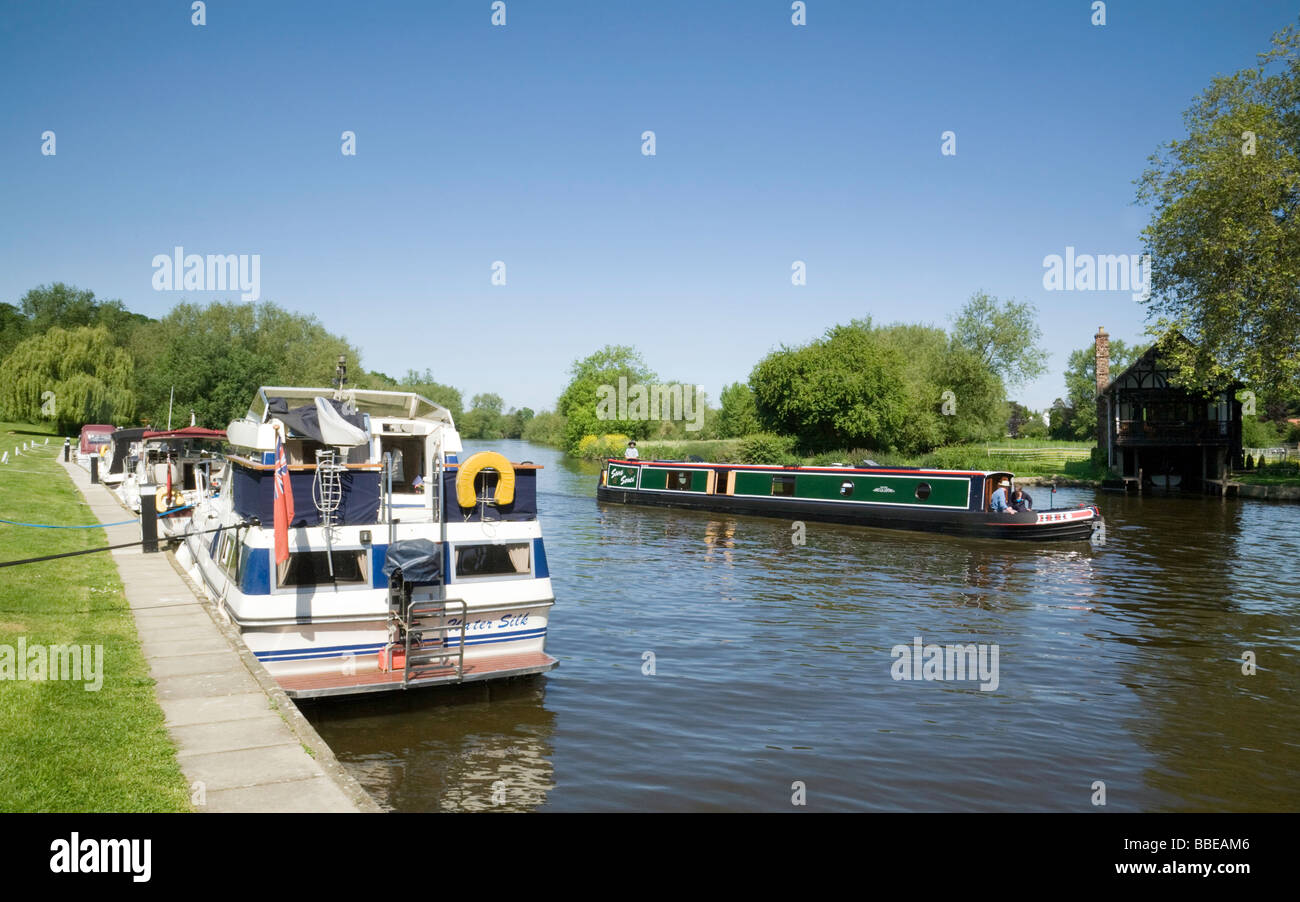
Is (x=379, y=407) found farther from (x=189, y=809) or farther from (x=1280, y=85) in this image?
(x=1280, y=85)

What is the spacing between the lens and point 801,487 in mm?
39906

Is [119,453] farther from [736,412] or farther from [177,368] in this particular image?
[736,412]

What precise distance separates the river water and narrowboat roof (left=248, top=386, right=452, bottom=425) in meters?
4.84

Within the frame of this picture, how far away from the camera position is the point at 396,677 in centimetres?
1193

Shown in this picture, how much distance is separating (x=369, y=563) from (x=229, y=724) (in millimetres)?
3548

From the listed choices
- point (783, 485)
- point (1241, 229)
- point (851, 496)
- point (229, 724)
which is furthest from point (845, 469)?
point (229, 724)

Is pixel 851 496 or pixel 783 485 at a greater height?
pixel 783 485

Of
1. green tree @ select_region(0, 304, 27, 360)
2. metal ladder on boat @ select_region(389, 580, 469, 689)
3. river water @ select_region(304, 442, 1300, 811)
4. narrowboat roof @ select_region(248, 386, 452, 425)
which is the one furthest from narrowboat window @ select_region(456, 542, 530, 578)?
green tree @ select_region(0, 304, 27, 360)

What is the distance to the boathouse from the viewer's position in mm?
53938

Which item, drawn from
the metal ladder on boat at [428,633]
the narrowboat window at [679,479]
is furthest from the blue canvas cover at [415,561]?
the narrowboat window at [679,479]

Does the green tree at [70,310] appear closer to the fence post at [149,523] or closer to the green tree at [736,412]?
the green tree at [736,412]

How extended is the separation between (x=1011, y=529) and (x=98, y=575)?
28050 mm
